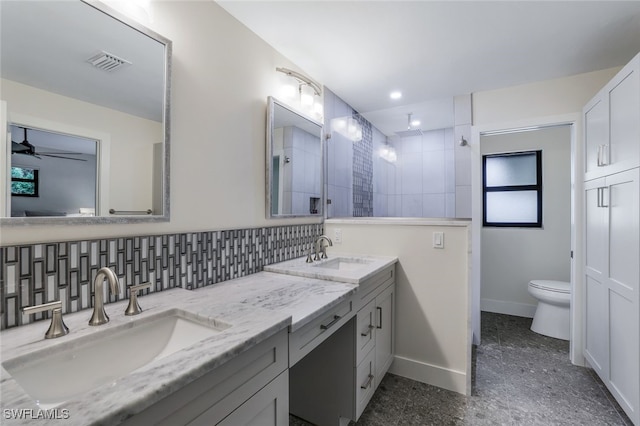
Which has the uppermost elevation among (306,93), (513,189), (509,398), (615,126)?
(306,93)

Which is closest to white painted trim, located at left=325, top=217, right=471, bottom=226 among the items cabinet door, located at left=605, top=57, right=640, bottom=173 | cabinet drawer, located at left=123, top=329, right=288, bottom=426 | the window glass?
cabinet door, located at left=605, top=57, right=640, bottom=173

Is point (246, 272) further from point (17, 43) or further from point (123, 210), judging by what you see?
point (17, 43)

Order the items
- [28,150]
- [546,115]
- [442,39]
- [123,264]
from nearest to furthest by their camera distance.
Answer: [28,150], [123,264], [442,39], [546,115]

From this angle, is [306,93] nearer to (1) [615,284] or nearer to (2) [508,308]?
(1) [615,284]

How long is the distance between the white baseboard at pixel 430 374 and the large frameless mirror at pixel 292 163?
52.7 inches

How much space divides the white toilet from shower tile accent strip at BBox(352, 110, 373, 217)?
1.91 metres

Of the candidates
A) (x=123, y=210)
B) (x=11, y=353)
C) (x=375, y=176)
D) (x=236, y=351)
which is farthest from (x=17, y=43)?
(x=375, y=176)

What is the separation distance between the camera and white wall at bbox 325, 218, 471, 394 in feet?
6.40

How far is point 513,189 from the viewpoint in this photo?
11.3ft

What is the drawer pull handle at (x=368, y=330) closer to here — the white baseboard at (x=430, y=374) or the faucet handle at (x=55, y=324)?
the white baseboard at (x=430, y=374)

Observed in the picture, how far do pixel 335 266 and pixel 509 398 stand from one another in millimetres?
1403

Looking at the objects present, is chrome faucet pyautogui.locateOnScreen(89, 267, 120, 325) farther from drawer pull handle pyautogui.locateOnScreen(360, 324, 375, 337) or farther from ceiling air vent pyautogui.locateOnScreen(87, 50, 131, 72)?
drawer pull handle pyautogui.locateOnScreen(360, 324, 375, 337)

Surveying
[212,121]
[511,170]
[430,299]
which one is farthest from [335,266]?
[511,170]

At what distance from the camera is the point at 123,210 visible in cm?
115
